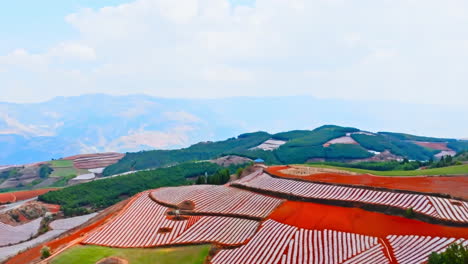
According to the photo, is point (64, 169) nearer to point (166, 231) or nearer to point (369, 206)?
point (166, 231)

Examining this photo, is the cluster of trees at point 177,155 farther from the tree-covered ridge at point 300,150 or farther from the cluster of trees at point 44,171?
the cluster of trees at point 44,171

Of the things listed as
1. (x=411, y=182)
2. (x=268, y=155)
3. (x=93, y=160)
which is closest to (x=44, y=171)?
(x=93, y=160)

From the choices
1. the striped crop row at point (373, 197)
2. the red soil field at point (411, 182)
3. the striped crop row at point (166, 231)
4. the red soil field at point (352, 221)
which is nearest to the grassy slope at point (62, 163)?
the striped crop row at point (373, 197)

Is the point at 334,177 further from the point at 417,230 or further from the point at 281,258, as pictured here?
the point at 281,258

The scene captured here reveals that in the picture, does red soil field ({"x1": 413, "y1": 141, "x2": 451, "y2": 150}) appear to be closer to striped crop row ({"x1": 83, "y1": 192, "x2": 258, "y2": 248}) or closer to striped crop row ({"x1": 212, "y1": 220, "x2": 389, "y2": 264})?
striped crop row ({"x1": 83, "y1": 192, "x2": 258, "y2": 248})

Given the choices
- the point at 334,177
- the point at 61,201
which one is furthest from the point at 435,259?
the point at 61,201

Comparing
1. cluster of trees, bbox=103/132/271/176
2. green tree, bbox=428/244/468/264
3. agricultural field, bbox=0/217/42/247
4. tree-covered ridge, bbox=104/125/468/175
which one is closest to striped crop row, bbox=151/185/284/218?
green tree, bbox=428/244/468/264
